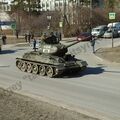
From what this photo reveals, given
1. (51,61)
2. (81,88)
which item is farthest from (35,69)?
(81,88)

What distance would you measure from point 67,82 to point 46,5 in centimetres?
12465

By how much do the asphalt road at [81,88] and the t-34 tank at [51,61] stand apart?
46 cm

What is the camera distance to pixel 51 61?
22.1 meters

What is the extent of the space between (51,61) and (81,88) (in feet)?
13.2

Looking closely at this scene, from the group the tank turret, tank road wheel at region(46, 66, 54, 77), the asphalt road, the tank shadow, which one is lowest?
the tank shadow

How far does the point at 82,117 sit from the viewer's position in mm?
12336

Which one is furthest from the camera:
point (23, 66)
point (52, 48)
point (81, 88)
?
point (23, 66)

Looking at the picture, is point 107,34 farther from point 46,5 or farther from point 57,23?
point 46,5

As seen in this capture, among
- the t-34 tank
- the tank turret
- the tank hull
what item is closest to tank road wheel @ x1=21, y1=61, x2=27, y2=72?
the t-34 tank

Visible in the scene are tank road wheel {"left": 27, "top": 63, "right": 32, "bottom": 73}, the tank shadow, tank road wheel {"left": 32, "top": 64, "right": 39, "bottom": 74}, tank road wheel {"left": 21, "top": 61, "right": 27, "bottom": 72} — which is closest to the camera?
the tank shadow

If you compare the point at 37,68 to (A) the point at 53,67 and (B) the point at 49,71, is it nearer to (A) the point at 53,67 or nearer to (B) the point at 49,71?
(B) the point at 49,71

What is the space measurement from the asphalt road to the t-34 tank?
1.50 ft

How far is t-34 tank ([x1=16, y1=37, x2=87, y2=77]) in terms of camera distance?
22000 millimetres

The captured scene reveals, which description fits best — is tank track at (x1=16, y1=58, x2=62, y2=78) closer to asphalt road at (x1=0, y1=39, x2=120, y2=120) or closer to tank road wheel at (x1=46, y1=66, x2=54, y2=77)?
tank road wheel at (x1=46, y1=66, x2=54, y2=77)
